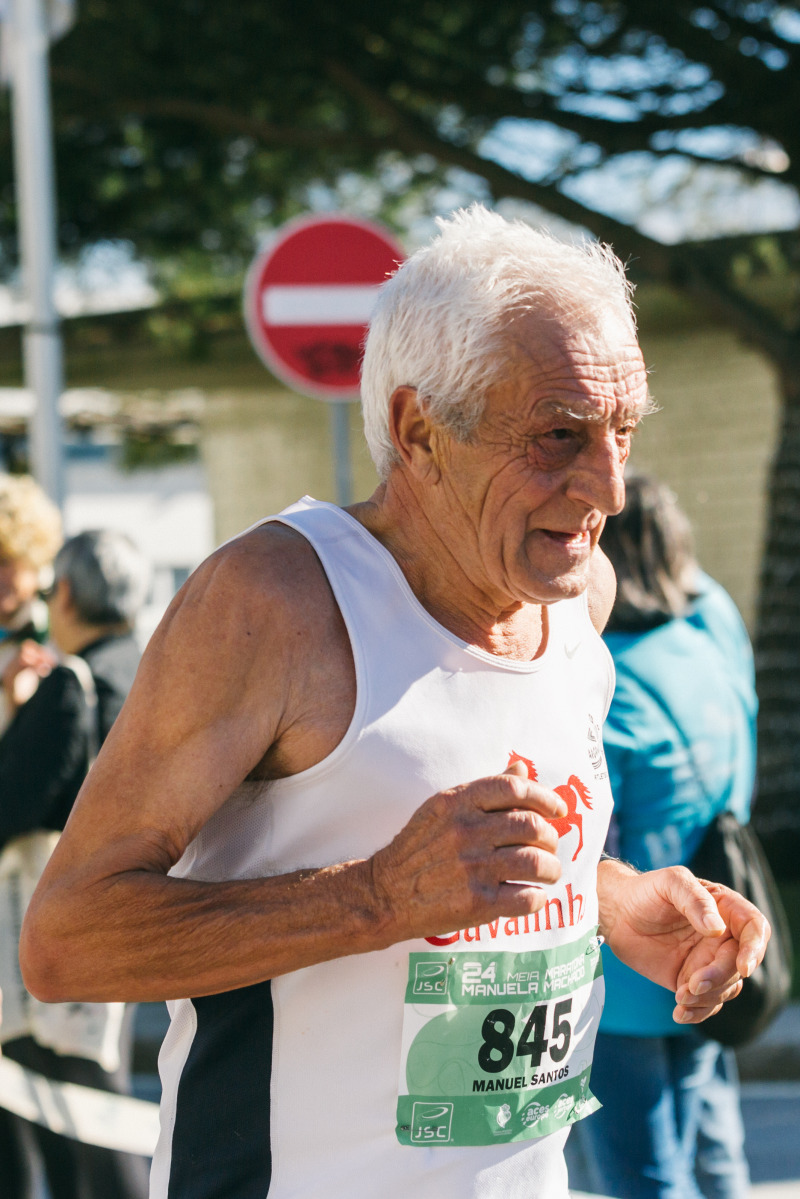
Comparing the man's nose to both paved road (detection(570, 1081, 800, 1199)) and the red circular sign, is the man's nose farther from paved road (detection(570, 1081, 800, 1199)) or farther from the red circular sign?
the red circular sign

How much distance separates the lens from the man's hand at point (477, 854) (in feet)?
4.52

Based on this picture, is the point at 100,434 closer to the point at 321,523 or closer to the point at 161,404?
the point at 161,404

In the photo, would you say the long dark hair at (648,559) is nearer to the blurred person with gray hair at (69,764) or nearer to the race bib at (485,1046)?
the blurred person with gray hair at (69,764)

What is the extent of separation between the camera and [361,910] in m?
1.44

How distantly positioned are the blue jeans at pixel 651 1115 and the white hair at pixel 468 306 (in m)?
1.94

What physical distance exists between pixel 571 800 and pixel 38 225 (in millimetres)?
4764

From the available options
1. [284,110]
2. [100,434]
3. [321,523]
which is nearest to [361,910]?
[321,523]

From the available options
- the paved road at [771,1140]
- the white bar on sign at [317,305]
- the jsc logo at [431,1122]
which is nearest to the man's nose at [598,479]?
the jsc logo at [431,1122]

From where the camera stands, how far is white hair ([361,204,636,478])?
1.56 meters

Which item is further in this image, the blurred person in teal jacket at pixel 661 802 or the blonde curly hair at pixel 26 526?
the blonde curly hair at pixel 26 526

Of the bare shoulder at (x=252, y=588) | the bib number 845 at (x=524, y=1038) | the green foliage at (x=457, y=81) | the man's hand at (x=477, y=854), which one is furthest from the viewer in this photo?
→ the green foliage at (x=457, y=81)

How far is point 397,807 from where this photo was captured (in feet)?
5.01

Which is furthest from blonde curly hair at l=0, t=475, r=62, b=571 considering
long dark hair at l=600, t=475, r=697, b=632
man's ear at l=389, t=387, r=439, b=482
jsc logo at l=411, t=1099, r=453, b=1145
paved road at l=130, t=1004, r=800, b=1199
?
jsc logo at l=411, t=1099, r=453, b=1145

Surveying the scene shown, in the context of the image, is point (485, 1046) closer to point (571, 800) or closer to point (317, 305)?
point (571, 800)
